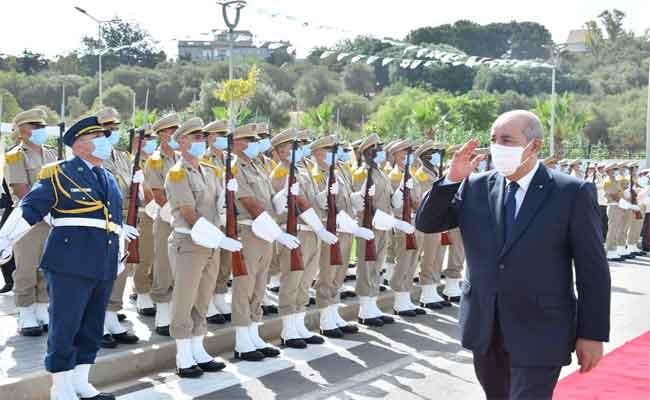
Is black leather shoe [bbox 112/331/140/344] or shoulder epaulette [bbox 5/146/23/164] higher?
shoulder epaulette [bbox 5/146/23/164]

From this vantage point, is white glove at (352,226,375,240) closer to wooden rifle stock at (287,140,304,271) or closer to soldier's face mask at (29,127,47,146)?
wooden rifle stock at (287,140,304,271)

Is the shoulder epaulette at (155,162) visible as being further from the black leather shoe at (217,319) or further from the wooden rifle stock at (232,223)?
the black leather shoe at (217,319)

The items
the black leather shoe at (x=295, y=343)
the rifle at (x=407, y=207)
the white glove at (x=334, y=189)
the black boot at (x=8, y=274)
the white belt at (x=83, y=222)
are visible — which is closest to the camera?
the white belt at (x=83, y=222)

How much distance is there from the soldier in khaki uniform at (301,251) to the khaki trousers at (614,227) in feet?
37.1

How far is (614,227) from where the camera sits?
60.8 ft

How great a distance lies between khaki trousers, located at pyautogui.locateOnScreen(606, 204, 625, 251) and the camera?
18469mm

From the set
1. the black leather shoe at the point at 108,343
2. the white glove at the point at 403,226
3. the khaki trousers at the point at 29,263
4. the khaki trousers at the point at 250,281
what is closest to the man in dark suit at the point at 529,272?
the khaki trousers at the point at 250,281

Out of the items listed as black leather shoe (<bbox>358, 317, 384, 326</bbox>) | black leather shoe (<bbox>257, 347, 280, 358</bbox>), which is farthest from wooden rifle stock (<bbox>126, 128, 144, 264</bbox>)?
black leather shoe (<bbox>358, 317, 384, 326</bbox>)

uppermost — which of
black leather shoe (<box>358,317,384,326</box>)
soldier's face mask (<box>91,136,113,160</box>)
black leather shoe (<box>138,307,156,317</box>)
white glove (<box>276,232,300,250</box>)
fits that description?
soldier's face mask (<box>91,136,113,160</box>)

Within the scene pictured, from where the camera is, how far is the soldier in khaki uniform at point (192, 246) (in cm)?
708

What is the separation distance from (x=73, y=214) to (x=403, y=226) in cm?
489

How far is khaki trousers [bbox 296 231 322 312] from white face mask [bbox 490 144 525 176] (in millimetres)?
4699

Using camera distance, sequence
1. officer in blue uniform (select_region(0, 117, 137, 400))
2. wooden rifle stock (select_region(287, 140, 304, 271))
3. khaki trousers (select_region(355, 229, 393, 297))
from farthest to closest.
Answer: khaki trousers (select_region(355, 229, 393, 297)), wooden rifle stock (select_region(287, 140, 304, 271)), officer in blue uniform (select_region(0, 117, 137, 400))

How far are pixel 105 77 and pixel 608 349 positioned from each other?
162 ft
